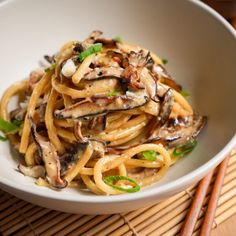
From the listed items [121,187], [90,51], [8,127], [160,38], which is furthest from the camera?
[160,38]

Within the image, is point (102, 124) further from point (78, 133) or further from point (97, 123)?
point (78, 133)

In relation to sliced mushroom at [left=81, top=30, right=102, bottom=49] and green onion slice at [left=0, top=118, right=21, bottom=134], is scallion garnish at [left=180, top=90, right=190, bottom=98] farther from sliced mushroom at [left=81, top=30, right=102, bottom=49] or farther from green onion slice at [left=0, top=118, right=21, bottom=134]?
green onion slice at [left=0, top=118, right=21, bottom=134]

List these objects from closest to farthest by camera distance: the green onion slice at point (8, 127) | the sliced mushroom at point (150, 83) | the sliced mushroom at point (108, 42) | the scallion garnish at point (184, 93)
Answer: the sliced mushroom at point (150, 83)
the green onion slice at point (8, 127)
the sliced mushroom at point (108, 42)
the scallion garnish at point (184, 93)

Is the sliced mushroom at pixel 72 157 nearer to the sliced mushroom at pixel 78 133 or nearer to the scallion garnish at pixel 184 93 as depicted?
the sliced mushroom at pixel 78 133

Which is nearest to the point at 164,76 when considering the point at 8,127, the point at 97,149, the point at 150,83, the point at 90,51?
the point at 150,83

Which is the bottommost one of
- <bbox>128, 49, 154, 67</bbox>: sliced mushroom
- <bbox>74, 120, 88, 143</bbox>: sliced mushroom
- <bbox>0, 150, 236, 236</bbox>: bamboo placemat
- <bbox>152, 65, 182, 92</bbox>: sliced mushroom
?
<bbox>0, 150, 236, 236</bbox>: bamboo placemat

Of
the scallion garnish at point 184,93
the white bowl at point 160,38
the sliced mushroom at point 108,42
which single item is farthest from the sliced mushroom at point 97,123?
the scallion garnish at point 184,93

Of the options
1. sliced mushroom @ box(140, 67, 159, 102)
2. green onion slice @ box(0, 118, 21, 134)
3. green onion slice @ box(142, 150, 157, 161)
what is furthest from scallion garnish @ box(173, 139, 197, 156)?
green onion slice @ box(0, 118, 21, 134)

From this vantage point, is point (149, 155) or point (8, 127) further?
point (8, 127)
